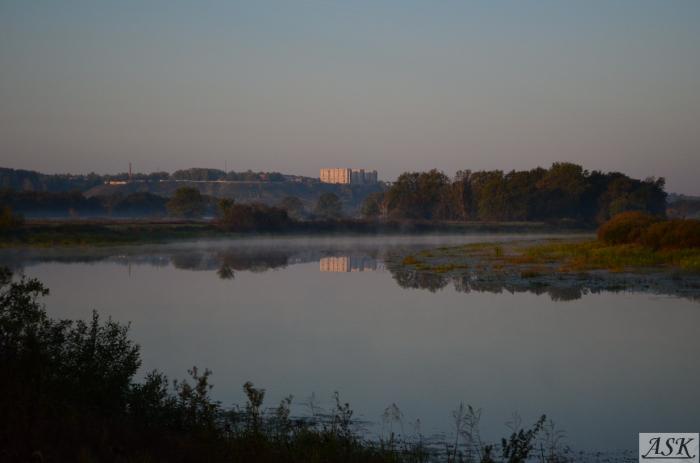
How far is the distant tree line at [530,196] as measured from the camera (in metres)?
94.0

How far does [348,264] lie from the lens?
38.6 meters

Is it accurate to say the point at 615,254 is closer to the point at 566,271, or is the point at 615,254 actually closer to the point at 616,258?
the point at 616,258

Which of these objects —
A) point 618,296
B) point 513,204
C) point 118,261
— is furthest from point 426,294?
point 513,204

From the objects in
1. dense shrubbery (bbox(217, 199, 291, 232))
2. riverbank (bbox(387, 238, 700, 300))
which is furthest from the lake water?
dense shrubbery (bbox(217, 199, 291, 232))

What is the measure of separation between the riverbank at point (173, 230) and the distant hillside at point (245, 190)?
276 ft

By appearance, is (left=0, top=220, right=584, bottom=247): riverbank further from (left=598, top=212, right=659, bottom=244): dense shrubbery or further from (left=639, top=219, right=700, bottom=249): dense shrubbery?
(left=639, top=219, right=700, bottom=249): dense shrubbery

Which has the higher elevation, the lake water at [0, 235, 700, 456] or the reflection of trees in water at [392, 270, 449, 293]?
the reflection of trees in water at [392, 270, 449, 293]

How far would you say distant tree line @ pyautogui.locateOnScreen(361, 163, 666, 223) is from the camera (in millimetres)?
94000

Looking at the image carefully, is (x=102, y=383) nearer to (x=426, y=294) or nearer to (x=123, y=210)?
(x=426, y=294)

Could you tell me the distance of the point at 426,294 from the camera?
24.3 metres

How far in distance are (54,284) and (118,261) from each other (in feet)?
39.2

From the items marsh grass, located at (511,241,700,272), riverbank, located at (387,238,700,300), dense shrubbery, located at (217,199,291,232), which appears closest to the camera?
riverbank, located at (387,238,700,300)

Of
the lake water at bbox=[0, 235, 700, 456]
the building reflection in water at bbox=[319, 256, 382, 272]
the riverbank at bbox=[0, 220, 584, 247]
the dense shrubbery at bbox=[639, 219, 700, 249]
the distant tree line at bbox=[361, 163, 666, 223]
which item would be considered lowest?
the lake water at bbox=[0, 235, 700, 456]

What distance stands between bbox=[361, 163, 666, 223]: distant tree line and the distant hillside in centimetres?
6602
